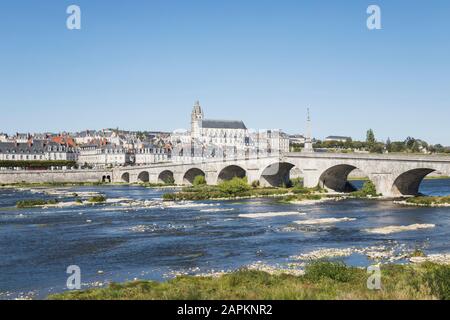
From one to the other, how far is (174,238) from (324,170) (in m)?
42.7

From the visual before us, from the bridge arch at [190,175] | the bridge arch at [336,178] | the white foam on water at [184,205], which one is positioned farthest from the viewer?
the bridge arch at [190,175]

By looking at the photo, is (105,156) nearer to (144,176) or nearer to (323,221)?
(144,176)

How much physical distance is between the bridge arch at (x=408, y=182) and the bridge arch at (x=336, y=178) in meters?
9.35

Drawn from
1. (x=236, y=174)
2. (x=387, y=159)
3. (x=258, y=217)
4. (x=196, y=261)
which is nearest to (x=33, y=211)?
(x=258, y=217)

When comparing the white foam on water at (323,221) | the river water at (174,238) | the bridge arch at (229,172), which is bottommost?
the river water at (174,238)

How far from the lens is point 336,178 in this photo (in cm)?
8438

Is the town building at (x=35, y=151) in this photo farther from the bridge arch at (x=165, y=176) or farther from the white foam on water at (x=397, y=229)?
the white foam on water at (x=397, y=229)

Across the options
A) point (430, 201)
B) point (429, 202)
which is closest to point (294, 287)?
point (429, 202)

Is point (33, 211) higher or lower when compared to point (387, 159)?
lower

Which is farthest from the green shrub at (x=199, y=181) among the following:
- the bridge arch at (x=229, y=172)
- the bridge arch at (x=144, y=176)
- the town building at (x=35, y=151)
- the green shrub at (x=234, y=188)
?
the town building at (x=35, y=151)

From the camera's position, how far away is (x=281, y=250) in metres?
36.7

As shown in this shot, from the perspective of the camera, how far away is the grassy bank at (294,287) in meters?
19.3
